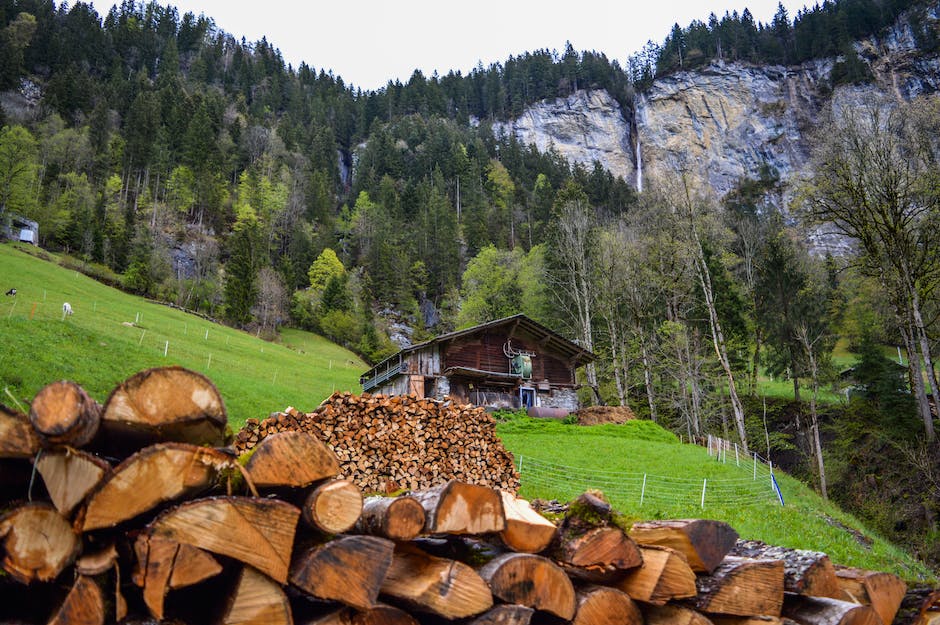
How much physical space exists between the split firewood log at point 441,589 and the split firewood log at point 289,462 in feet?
2.46

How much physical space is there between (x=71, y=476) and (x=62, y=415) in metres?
0.31

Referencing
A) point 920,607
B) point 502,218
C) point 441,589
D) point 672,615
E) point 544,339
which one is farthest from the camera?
point 502,218

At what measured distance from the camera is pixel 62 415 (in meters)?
2.82

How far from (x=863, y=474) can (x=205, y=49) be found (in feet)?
501

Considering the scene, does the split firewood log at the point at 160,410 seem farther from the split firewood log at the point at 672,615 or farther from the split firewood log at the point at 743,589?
the split firewood log at the point at 743,589

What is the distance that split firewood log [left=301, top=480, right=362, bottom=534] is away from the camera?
3.07 meters

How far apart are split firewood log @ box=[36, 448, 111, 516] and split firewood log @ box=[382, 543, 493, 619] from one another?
5.44ft

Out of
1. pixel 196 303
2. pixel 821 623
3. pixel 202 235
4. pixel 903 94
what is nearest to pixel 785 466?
pixel 821 623

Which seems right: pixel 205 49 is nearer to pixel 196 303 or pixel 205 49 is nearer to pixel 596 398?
pixel 196 303

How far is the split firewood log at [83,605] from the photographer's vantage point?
2.71m

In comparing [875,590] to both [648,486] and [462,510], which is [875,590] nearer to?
[462,510]

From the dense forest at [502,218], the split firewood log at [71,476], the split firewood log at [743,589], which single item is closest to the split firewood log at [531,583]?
the split firewood log at [743,589]

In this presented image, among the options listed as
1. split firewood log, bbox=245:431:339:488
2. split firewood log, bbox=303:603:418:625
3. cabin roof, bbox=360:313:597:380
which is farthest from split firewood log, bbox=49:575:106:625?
cabin roof, bbox=360:313:597:380

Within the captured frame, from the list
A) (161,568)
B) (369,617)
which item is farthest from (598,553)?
(161,568)
